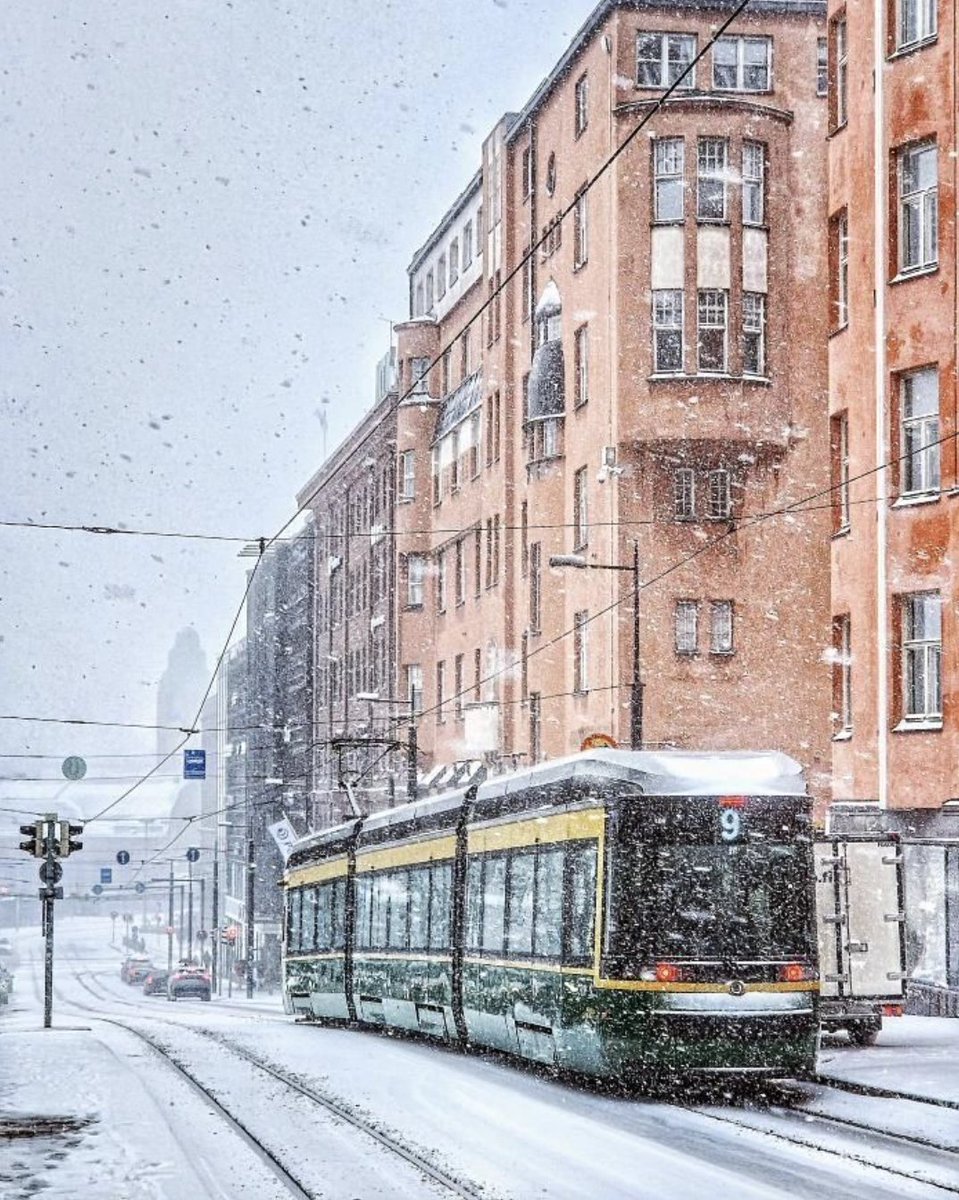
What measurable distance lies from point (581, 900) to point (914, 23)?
65.5 feet

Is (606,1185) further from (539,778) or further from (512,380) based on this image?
(512,380)

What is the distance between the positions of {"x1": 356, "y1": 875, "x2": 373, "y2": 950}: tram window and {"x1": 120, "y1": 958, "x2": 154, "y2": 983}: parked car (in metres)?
78.8

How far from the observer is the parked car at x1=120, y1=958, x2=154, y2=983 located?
357 feet

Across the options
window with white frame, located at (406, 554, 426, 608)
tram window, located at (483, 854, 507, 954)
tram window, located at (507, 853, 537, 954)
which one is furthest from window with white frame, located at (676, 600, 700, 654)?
tram window, located at (507, 853, 537, 954)

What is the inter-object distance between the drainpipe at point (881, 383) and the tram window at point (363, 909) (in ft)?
28.0

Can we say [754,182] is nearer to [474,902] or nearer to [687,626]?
[687,626]

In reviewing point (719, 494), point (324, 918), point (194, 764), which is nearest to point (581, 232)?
point (719, 494)

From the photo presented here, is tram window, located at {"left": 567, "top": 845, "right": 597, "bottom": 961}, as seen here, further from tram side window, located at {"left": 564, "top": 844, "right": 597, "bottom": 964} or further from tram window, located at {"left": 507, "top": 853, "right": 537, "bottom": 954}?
tram window, located at {"left": 507, "top": 853, "right": 537, "bottom": 954}

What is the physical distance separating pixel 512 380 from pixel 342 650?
30.7 metres

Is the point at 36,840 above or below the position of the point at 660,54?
below

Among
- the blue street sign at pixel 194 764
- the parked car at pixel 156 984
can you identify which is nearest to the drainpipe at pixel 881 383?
the blue street sign at pixel 194 764

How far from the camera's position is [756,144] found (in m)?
46.2

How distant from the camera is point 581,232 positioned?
5009 cm

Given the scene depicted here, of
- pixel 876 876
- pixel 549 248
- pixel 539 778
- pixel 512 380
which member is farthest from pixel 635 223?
pixel 539 778
